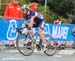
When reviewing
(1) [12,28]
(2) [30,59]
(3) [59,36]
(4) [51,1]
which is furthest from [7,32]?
(4) [51,1]

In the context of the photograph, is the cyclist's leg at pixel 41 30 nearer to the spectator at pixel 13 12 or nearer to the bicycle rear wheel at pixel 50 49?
the bicycle rear wheel at pixel 50 49

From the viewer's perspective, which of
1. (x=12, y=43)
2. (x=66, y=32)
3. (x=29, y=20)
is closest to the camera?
(x=29, y=20)

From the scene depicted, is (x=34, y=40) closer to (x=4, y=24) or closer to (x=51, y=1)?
(x=4, y=24)

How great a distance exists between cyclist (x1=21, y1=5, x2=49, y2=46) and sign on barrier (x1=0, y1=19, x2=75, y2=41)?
104 inches

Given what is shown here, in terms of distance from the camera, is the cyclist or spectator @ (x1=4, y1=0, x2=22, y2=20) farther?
spectator @ (x1=4, y1=0, x2=22, y2=20)

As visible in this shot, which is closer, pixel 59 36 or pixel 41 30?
pixel 41 30

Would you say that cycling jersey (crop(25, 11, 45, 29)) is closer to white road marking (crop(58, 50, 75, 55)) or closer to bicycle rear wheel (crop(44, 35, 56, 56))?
bicycle rear wheel (crop(44, 35, 56, 56))

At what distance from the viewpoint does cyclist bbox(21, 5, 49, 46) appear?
13.4 meters

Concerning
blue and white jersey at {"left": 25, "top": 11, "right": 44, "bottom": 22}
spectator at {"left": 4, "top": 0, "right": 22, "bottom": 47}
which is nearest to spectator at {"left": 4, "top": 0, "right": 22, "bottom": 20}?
spectator at {"left": 4, "top": 0, "right": 22, "bottom": 47}

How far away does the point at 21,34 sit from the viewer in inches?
539

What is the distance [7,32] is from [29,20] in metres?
3.11

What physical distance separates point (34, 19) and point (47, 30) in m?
3.36

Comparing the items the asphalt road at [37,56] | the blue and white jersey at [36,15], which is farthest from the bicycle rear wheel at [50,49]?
the blue and white jersey at [36,15]

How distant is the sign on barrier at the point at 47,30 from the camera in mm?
16453
